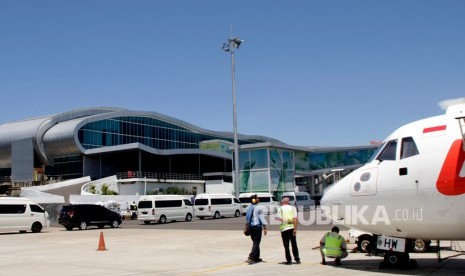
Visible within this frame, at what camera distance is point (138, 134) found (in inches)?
3396

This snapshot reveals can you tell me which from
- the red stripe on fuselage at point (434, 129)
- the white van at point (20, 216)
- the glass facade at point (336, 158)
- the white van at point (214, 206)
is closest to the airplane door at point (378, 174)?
the red stripe on fuselage at point (434, 129)

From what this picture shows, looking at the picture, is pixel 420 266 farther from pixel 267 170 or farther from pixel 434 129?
pixel 267 170

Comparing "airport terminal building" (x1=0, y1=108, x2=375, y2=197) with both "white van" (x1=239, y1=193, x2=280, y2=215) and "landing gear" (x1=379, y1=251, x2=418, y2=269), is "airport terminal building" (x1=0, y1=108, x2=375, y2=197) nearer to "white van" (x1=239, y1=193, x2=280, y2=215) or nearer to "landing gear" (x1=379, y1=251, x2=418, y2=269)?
"white van" (x1=239, y1=193, x2=280, y2=215)

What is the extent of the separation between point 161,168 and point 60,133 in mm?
17259

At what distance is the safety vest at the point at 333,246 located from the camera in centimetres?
1288

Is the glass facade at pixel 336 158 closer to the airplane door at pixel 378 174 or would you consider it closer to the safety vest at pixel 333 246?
the safety vest at pixel 333 246

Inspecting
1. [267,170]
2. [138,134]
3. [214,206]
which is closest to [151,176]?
[267,170]

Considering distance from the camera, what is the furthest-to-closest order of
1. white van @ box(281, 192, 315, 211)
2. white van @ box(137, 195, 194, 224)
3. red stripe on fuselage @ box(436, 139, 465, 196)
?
white van @ box(281, 192, 315, 211), white van @ box(137, 195, 194, 224), red stripe on fuselage @ box(436, 139, 465, 196)

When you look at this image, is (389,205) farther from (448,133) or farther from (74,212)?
(74,212)

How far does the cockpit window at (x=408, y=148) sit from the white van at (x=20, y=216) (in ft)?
91.1

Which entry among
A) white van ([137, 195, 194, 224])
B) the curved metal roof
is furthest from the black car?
the curved metal roof

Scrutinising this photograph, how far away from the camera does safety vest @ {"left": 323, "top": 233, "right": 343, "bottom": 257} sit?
12.9 metres

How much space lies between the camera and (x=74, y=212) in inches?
1382

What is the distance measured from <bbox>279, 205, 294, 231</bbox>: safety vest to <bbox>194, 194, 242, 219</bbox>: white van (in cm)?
3170
